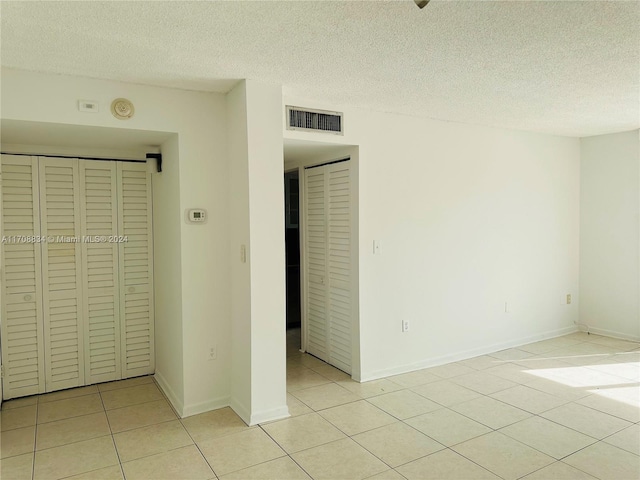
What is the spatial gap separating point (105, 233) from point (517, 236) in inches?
164

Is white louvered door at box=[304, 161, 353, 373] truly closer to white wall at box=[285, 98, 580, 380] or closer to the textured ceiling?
white wall at box=[285, 98, 580, 380]

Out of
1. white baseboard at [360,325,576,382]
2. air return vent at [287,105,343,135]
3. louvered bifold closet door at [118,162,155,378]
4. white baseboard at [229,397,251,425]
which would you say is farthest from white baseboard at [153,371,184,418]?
air return vent at [287,105,343,135]

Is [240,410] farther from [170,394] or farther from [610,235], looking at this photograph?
[610,235]

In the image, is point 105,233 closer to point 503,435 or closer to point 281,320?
point 281,320

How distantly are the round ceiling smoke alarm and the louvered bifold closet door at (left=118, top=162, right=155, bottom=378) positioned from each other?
3.24 feet

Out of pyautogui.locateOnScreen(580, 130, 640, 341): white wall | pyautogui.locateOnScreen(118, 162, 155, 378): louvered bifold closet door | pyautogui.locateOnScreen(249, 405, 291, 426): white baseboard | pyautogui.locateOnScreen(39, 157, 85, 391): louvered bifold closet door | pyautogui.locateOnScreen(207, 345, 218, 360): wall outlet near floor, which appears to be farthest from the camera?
pyautogui.locateOnScreen(580, 130, 640, 341): white wall

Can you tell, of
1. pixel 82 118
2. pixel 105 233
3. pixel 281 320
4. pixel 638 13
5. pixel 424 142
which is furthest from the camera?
pixel 424 142

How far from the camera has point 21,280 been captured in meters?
3.65

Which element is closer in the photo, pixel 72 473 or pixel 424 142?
pixel 72 473

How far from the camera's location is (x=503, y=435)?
119 inches

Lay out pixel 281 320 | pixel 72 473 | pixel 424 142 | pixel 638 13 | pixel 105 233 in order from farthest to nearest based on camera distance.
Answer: pixel 424 142 → pixel 105 233 → pixel 281 320 → pixel 72 473 → pixel 638 13

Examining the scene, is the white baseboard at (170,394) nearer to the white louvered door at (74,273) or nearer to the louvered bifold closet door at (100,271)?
the white louvered door at (74,273)

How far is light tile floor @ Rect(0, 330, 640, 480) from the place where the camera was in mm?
2629

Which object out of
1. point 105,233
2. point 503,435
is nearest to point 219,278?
point 105,233
